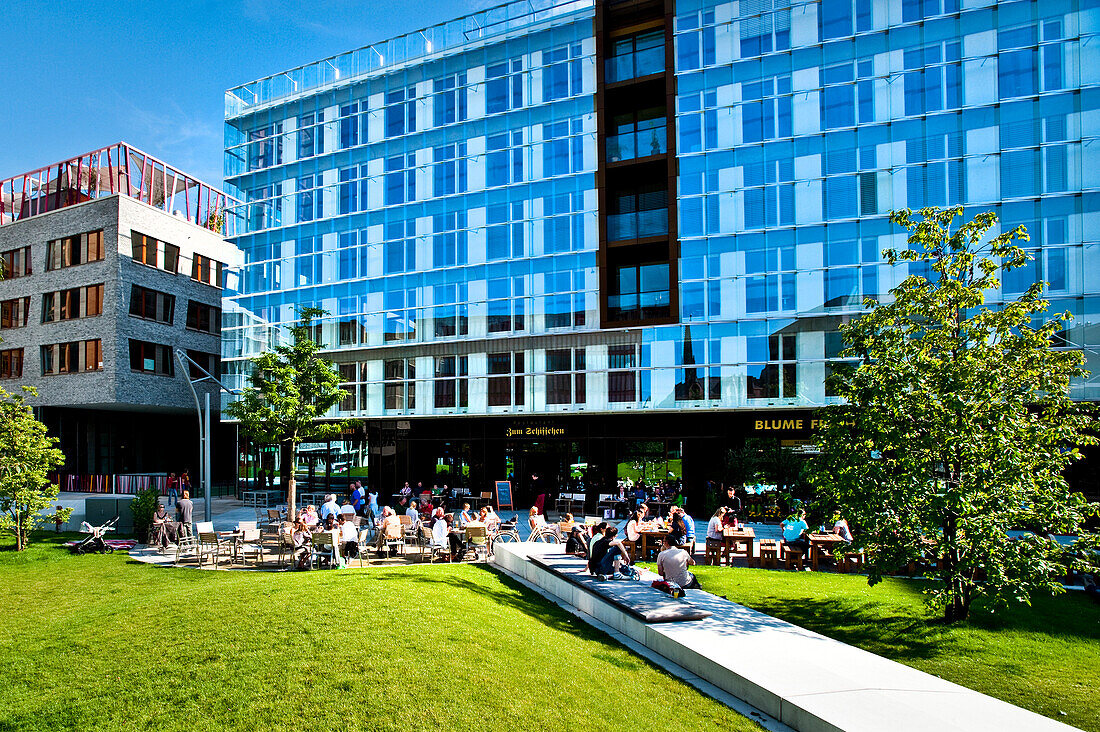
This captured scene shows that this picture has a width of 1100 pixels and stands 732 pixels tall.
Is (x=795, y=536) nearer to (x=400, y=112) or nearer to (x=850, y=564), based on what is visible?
(x=850, y=564)

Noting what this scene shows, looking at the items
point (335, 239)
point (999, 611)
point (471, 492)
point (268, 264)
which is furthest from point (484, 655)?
point (268, 264)

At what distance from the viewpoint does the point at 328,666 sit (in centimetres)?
773

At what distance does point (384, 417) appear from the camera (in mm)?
33500

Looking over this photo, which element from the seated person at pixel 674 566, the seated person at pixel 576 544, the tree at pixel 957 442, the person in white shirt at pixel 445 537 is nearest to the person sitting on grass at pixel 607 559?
the seated person at pixel 674 566

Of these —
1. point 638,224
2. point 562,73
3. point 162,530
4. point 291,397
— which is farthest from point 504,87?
point 162,530

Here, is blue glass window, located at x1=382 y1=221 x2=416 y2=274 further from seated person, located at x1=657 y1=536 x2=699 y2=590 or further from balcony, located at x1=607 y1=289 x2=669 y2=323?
seated person, located at x1=657 y1=536 x2=699 y2=590

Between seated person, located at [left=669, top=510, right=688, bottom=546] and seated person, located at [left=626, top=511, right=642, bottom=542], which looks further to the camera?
seated person, located at [left=626, top=511, right=642, bottom=542]

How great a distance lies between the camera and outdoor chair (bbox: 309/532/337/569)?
15688 mm

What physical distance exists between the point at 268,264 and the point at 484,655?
32569 mm

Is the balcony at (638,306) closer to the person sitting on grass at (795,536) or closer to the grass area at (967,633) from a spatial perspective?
the person sitting on grass at (795,536)

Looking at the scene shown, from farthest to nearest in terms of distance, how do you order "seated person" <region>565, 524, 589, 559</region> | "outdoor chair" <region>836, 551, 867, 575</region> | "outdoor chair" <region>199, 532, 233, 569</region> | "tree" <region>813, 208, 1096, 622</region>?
"outdoor chair" <region>199, 532, 233, 569</region>, "seated person" <region>565, 524, 589, 559</region>, "outdoor chair" <region>836, 551, 867, 575</region>, "tree" <region>813, 208, 1096, 622</region>

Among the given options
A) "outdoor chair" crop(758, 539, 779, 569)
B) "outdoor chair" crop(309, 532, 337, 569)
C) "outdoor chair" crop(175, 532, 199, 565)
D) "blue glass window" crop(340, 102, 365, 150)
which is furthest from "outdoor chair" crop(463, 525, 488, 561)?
"blue glass window" crop(340, 102, 365, 150)

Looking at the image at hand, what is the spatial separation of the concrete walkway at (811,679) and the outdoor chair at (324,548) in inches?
283

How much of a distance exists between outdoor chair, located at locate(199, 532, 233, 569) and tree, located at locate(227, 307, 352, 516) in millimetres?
5553
